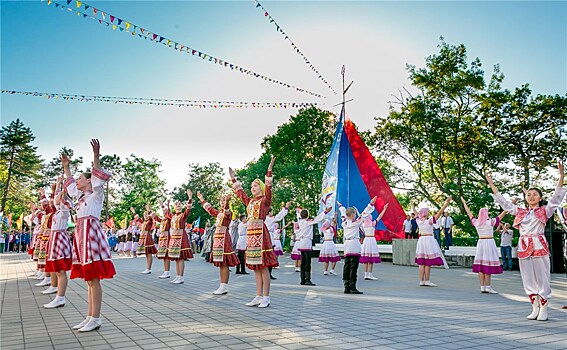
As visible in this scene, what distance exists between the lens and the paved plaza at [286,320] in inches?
201

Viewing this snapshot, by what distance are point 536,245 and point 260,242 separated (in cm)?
433

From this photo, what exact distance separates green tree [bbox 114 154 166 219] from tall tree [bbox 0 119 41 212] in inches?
463

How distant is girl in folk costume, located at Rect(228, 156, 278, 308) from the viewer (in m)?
7.75

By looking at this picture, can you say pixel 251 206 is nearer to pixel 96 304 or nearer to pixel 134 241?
pixel 96 304

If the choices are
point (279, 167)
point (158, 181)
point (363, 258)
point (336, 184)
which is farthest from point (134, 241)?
point (158, 181)

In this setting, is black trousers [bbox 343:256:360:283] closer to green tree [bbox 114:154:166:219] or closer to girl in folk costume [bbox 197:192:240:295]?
girl in folk costume [bbox 197:192:240:295]

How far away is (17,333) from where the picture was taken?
564 cm

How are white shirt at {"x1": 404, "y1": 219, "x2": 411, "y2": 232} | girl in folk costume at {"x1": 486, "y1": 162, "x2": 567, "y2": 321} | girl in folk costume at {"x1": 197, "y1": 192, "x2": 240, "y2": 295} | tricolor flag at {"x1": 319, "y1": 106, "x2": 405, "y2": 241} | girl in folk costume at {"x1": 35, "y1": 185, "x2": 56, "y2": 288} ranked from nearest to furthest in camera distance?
1. girl in folk costume at {"x1": 486, "y1": 162, "x2": 567, "y2": 321}
2. girl in folk costume at {"x1": 197, "y1": 192, "x2": 240, "y2": 295}
3. girl in folk costume at {"x1": 35, "y1": 185, "x2": 56, "y2": 288}
4. tricolor flag at {"x1": 319, "y1": 106, "x2": 405, "y2": 241}
5. white shirt at {"x1": 404, "y1": 219, "x2": 411, "y2": 232}

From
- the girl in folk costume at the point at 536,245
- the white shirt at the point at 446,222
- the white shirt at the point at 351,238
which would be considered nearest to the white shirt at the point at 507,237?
the white shirt at the point at 446,222

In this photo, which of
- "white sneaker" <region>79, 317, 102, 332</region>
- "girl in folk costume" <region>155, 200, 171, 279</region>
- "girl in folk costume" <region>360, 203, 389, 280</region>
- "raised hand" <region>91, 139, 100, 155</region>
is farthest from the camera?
"girl in folk costume" <region>360, 203, 389, 280</region>

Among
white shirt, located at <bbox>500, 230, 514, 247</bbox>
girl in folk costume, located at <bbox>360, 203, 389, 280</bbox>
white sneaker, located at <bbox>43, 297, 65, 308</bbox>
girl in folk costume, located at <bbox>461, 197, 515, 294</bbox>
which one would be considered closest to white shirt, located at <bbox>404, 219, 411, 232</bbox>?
white shirt, located at <bbox>500, 230, 514, 247</bbox>

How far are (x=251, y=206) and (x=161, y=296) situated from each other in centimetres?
280

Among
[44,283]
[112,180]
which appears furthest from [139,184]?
[44,283]

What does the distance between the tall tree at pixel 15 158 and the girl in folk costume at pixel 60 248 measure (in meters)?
49.0
